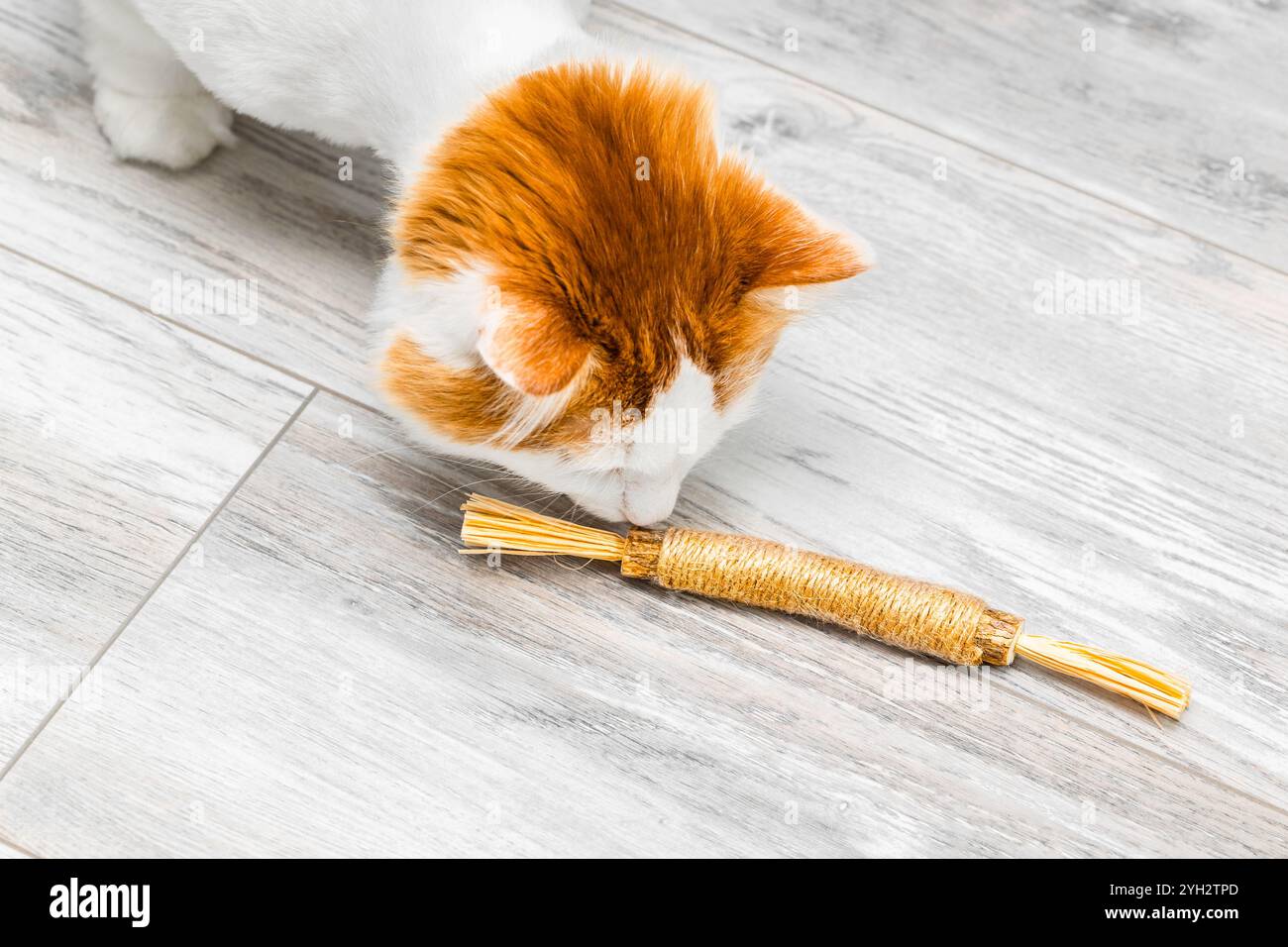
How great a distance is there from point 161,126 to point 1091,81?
3.57ft

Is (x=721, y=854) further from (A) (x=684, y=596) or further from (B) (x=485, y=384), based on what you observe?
(B) (x=485, y=384)

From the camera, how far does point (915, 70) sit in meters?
1.54

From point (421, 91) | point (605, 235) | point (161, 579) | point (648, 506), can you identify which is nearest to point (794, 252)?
point (605, 235)

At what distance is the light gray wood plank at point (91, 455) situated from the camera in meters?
1.16

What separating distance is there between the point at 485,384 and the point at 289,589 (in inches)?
13.2

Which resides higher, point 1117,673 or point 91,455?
point 1117,673

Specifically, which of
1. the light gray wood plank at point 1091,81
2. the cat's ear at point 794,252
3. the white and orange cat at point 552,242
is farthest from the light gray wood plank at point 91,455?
the light gray wood plank at point 1091,81

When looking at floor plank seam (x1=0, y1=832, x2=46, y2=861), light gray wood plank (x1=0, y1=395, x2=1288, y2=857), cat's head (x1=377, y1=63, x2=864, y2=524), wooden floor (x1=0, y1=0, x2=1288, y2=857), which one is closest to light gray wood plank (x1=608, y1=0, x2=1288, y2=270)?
wooden floor (x1=0, y1=0, x2=1288, y2=857)

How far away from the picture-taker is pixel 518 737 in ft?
3.74

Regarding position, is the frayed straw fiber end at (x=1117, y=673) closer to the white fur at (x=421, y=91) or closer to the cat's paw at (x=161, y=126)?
the white fur at (x=421, y=91)

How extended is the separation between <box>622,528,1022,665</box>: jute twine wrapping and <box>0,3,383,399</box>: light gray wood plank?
0.37 meters

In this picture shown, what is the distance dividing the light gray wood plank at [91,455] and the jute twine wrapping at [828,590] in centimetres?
42

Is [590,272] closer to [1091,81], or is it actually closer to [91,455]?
[91,455]

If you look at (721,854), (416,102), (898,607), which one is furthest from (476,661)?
(416,102)
